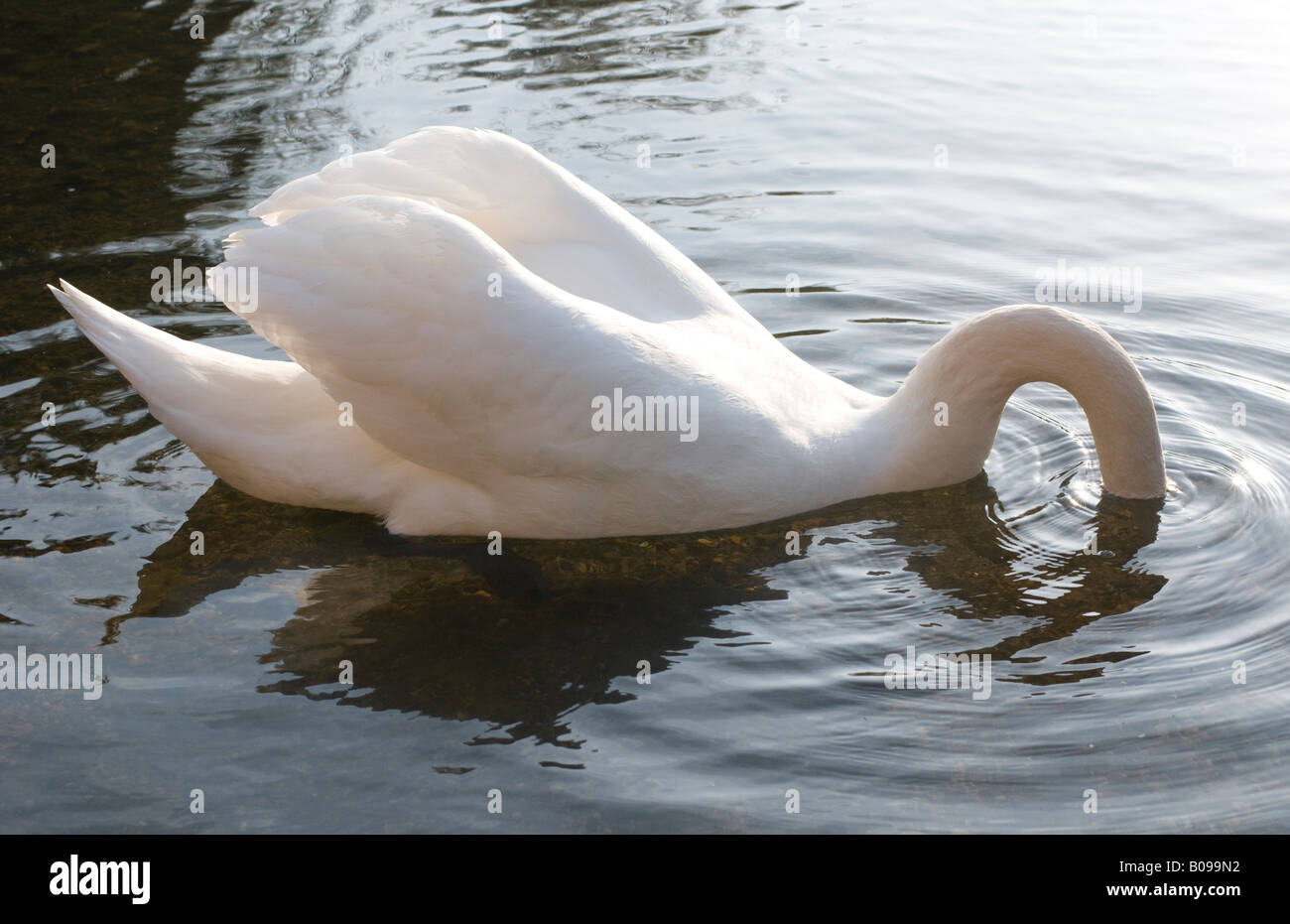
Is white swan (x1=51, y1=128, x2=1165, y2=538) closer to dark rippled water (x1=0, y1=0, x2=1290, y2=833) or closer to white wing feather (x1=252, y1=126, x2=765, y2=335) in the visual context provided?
white wing feather (x1=252, y1=126, x2=765, y2=335)

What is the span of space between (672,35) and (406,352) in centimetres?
922

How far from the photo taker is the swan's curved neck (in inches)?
259

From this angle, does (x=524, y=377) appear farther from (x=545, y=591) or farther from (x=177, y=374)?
(x=177, y=374)

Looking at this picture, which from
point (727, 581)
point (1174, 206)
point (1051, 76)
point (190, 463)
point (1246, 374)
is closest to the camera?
point (727, 581)

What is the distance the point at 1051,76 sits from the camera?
13.6m

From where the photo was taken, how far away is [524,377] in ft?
19.5

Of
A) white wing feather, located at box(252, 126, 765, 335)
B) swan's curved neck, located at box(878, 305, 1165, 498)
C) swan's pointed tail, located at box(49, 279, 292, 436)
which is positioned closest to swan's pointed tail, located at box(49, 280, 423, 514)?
swan's pointed tail, located at box(49, 279, 292, 436)

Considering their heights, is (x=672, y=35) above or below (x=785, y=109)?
above

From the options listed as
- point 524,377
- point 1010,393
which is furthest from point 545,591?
point 1010,393

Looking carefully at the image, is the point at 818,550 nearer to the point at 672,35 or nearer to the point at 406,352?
the point at 406,352

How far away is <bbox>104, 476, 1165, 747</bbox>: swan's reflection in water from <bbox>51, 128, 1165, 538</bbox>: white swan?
0.46 feet

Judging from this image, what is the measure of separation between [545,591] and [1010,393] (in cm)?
214

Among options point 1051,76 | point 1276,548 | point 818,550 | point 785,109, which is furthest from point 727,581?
point 1051,76
